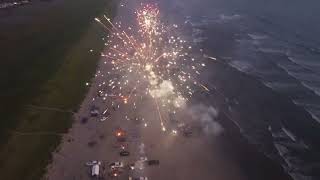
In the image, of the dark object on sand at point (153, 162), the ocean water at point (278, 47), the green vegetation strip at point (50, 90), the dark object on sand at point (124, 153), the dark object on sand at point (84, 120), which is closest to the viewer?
the green vegetation strip at point (50, 90)

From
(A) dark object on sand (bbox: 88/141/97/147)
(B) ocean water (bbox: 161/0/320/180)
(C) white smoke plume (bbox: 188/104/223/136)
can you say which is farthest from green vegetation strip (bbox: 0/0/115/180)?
(B) ocean water (bbox: 161/0/320/180)

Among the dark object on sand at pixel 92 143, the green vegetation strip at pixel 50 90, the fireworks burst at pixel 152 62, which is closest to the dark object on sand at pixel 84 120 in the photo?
the green vegetation strip at pixel 50 90

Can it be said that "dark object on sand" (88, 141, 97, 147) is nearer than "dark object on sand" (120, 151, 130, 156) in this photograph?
No

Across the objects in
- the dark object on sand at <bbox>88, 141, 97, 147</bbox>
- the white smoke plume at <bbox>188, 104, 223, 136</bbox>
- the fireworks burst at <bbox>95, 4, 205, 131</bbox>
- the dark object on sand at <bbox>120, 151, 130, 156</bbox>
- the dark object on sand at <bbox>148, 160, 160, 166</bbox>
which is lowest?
the dark object on sand at <bbox>148, 160, 160, 166</bbox>

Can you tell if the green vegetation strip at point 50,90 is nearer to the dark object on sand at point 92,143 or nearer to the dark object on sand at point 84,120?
the dark object on sand at point 84,120

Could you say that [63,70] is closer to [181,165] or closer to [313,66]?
[181,165]

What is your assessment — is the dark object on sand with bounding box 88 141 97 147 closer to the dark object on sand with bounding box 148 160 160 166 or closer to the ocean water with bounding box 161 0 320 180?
the dark object on sand with bounding box 148 160 160 166
